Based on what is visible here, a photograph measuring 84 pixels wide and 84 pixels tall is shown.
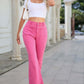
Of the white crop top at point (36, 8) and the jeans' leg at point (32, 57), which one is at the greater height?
the white crop top at point (36, 8)

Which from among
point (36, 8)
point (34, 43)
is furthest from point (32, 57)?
point (36, 8)

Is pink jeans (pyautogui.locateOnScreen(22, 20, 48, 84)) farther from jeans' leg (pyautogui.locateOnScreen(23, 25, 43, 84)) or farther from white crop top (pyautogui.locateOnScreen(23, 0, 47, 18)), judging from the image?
white crop top (pyautogui.locateOnScreen(23, 0, 47, 18))

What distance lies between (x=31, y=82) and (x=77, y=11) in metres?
54.0

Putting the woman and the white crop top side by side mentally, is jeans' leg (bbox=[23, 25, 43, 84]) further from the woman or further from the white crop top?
the white crop top

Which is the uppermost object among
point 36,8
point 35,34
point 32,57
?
point 36,8

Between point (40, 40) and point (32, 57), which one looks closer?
point (32, 57)


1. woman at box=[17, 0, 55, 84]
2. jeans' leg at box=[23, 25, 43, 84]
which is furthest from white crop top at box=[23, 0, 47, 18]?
jeans' leg at box=[23, 25, 43, 84]

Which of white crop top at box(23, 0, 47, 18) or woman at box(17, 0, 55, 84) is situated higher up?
white crop top at box(23, 0, 47, 18)

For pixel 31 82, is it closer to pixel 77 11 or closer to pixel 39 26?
pixel 39 26

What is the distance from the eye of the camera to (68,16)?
24.4 meters

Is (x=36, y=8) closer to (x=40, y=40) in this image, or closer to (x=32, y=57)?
(x=40, y=40)

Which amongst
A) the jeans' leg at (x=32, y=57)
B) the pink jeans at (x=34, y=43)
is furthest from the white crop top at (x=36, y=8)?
the jeans' leg at (x=32, y=57)

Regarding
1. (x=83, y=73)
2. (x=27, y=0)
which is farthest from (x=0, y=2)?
(x=27, y=0)

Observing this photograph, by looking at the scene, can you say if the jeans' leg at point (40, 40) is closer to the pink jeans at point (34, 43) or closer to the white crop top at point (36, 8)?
the pink jeans at point (34, 43)
